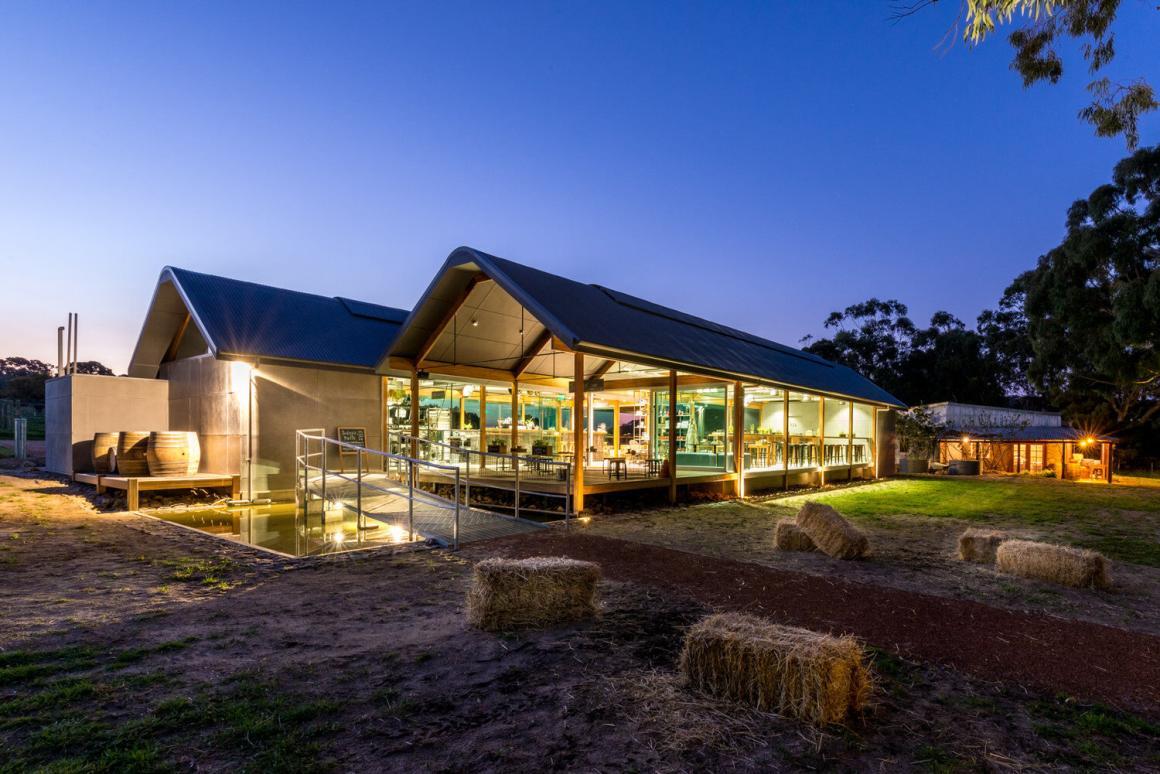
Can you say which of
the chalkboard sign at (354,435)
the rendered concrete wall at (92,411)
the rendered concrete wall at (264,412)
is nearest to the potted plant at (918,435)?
the chalkboard sign at (354,435)

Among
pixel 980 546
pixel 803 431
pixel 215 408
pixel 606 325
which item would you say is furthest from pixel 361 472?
pixel 803 431

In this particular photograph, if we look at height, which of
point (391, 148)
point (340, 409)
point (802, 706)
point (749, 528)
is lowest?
point (749, 528)

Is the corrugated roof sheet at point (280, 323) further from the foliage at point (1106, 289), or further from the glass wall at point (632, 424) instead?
the foliage at point (1106, 289)

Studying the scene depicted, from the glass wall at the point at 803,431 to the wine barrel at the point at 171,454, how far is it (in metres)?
15.6

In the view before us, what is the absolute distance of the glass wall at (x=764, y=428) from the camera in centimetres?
1791

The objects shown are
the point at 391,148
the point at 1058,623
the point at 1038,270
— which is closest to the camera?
the point at 1058,623

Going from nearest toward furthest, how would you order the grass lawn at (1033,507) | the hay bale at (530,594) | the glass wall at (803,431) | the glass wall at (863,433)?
the hay bale at (530,594) → the grass lawn at (1033,507) → the glass wall at (803,431) → the glass wall at (863,433)

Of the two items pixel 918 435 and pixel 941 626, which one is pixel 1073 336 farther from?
pixel 941 626

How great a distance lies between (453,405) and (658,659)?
13283mm

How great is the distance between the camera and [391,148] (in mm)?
20328

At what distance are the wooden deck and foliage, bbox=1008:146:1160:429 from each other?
2612 cm

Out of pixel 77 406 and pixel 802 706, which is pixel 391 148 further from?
pixel 802 706

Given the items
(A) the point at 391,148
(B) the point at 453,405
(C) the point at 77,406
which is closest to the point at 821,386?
(B) the point at 453,405

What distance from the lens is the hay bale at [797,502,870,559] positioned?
7707 mm
